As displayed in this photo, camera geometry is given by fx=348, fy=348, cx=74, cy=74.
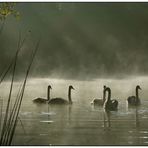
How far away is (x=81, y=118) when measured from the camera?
8.71ft

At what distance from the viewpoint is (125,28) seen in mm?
2736

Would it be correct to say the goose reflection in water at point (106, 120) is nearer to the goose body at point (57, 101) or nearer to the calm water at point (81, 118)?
the calm water at point (81, 118)

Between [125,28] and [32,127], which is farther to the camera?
[125,28]

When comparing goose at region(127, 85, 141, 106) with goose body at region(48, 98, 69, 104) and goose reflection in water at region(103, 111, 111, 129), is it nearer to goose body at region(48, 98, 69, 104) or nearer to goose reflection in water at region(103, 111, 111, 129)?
goose reflection in water at region(103, 111, 111, 129)

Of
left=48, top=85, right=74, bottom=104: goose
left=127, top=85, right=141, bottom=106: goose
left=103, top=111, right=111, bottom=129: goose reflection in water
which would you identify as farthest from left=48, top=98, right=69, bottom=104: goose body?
left=127, top=85, right=141, bottom=106: goose

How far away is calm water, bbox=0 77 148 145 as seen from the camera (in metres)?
2.51

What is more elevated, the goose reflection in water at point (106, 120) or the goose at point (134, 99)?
the goose at point (134, 99)

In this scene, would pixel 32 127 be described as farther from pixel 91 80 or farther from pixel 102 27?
pixel 102 27

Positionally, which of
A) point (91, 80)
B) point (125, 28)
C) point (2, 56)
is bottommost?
point (91, 80)

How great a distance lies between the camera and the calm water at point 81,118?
8.23ft

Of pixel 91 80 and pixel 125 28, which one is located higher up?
pixel 125 28

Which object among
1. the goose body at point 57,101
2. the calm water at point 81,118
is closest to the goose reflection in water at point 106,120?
the calm water at point 81,118

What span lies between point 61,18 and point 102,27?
0.33m

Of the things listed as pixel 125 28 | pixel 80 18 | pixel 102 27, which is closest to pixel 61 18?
pixel 80 18
